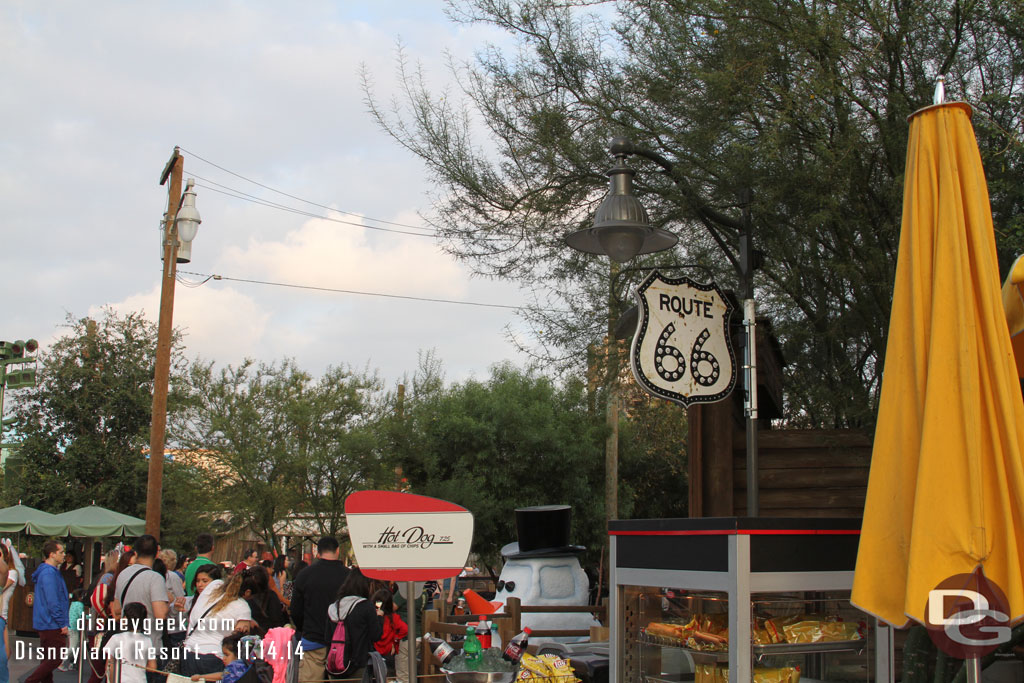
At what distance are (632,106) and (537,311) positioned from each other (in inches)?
117

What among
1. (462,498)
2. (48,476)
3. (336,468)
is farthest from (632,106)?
(48,476)

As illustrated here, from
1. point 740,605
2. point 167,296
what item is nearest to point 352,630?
point 740,605

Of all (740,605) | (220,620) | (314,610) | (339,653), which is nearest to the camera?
(740,605)

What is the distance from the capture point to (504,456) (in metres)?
23.3

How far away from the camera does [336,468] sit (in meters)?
25.5

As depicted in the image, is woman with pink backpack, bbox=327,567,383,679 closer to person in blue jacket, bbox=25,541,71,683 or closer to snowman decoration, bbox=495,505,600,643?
person in blue jacket, bbox=25,541,71,683

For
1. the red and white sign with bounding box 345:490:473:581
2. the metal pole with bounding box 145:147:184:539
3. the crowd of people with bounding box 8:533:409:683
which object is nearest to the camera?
the red and white sign with bounding box 345:490:473:581

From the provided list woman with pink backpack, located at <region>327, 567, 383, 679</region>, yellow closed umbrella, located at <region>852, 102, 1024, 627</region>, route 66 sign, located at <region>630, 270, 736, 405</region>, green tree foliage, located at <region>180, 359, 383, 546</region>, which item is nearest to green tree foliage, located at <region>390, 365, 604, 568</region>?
green tree foliage, located at <region>180, 359, 383, 546</region>

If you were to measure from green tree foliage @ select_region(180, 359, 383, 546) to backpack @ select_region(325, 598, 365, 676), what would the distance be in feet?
58.7

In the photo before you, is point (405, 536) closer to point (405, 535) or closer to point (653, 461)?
point (405, 535)

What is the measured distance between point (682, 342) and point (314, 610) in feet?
A: 11.8

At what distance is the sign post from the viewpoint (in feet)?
13.4

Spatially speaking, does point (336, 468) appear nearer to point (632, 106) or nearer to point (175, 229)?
point (175, 229)

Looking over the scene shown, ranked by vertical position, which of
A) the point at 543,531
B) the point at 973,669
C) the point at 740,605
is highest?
the point at 740,605
